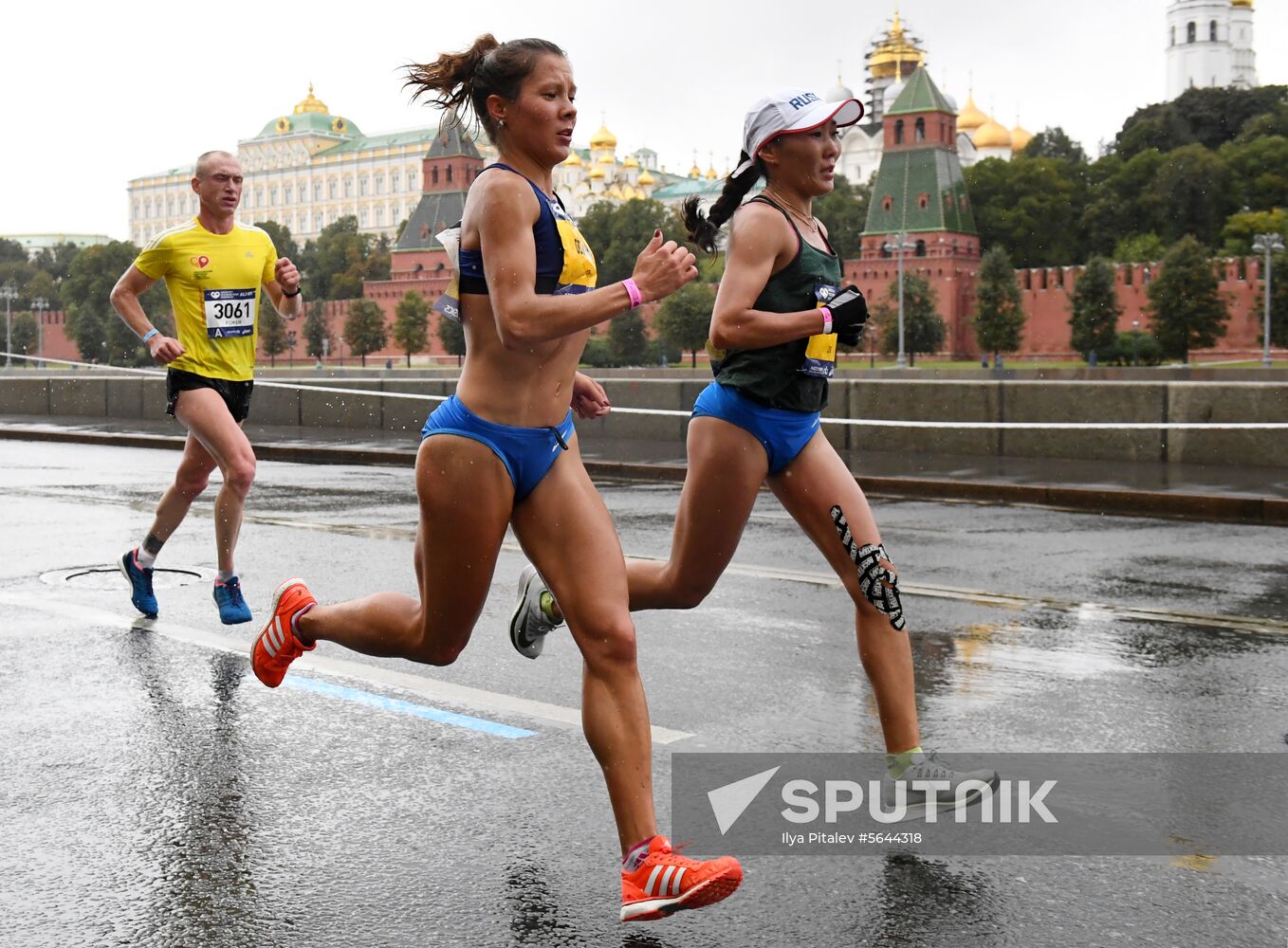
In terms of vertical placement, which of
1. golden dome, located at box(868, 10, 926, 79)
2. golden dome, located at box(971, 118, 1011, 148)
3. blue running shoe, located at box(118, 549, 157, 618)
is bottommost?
blue running shoe, located at box(118, 549, 157, 618)

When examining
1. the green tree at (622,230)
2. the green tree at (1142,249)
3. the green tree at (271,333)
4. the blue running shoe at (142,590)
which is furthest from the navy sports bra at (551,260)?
the green tree at (271,333)

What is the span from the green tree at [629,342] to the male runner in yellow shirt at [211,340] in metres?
77.2

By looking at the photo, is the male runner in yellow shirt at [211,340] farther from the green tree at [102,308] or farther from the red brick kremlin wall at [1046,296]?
the green tree at [102,308]

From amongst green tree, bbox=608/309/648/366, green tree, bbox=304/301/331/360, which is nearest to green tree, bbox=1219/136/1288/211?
green tree, bbox=608/309/648/366

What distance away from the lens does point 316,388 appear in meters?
22.1

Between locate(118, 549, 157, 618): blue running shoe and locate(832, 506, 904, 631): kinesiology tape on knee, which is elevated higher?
locate(832, 506, 904, 631): kinesiology tape on knee

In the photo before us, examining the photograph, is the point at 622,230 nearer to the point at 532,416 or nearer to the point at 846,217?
the point at 846,217

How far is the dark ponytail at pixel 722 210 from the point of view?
459 cm

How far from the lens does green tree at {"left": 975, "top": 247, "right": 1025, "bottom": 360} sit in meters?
78.1

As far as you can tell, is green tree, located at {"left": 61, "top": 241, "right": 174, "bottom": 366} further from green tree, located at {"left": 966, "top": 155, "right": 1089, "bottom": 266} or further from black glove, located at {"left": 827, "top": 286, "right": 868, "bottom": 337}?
black glove, located at {"left": 827, "top": 286, "right": 868, "bottom": 337}

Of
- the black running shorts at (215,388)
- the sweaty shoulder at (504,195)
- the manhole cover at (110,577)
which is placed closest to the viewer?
the sweaty shoulder at (504,195)

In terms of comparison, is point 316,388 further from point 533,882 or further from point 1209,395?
point 533,882

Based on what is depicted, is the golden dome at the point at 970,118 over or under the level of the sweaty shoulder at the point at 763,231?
over

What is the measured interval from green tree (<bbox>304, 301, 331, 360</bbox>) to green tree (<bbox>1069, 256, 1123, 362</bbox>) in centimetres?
5494
